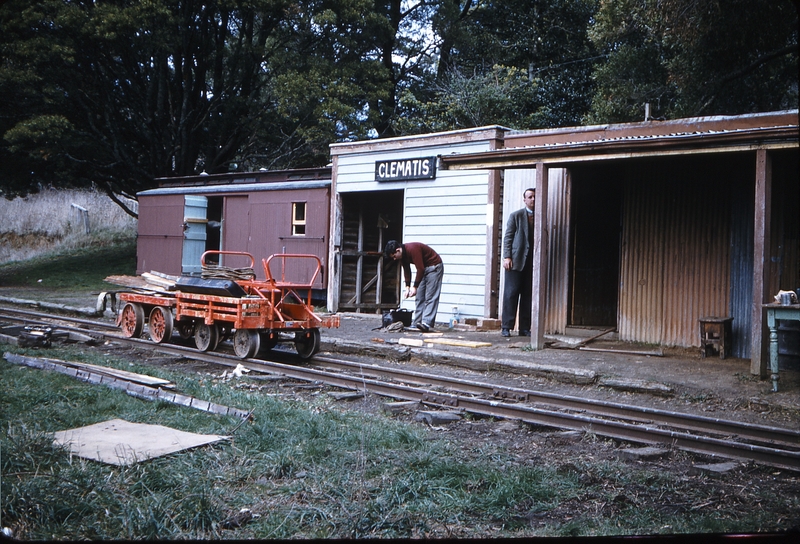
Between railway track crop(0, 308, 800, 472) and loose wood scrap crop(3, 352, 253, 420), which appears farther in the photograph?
loose wood scrap crop(3, 352, 253, 420)

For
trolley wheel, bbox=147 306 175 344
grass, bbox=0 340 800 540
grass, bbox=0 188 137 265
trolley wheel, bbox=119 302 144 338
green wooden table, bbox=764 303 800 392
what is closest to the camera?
grass, bbox=0 340 800 540

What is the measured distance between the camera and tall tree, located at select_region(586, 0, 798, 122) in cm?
1345

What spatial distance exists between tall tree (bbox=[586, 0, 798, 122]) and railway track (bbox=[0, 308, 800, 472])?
737 centimetres

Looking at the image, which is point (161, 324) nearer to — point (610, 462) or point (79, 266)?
point (610, 462)

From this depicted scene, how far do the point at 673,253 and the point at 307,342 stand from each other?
586cm

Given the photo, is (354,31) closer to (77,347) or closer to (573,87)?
(573,87)

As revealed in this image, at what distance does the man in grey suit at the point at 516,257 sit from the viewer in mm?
12672

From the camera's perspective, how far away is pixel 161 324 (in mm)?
11805

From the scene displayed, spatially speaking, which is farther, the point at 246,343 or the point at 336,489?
the point at 246,343

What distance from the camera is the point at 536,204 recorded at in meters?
11.7

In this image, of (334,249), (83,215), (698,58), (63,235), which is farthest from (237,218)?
(83,215)

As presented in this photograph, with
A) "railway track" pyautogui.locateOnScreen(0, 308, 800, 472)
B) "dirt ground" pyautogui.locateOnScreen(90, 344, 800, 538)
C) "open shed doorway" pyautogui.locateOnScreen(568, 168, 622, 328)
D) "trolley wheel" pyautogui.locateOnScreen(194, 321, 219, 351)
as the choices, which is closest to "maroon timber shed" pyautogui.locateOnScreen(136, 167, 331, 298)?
"trolley wheel" pyautogui.locateOnScreen(194, 321, 219, 351)

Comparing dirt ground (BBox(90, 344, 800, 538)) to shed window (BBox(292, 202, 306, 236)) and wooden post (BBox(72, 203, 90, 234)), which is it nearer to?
→ shed window (BBox(292, 202, 306, 236))

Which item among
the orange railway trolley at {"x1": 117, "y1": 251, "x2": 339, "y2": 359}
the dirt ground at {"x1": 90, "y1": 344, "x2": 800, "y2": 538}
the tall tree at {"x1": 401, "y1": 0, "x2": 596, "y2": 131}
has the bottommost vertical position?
the dirt ground at {"x1": 90, "y1": 344, "x2": 800, "y2": 538}
